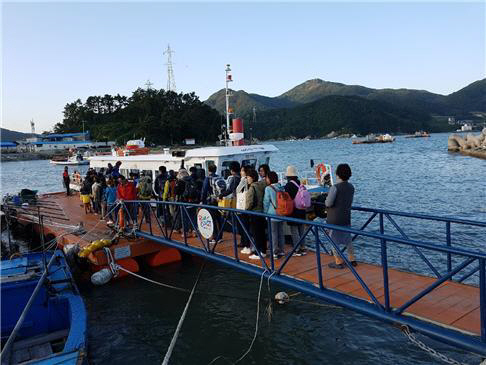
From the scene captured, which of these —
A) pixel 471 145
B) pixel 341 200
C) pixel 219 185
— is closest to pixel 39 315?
pixel 219 185

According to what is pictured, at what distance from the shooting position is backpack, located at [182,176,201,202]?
9.55 metres

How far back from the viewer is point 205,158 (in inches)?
524

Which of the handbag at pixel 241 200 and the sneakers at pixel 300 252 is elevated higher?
the handbag at pixel 241 200

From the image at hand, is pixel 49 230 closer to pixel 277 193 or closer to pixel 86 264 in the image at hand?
pixel 86 264

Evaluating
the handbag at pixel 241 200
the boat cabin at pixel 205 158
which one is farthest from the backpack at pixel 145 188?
the handbag at pixel 241 200

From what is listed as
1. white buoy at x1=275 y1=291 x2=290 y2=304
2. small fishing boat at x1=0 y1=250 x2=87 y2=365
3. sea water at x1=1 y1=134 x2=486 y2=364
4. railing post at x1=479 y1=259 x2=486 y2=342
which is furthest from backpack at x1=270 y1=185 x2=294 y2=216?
Answer: small fishing boat at x1=0 y1=250 x2=87 y2=365

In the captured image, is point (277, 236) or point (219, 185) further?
point (219, 185)

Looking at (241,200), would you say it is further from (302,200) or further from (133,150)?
(133,150)

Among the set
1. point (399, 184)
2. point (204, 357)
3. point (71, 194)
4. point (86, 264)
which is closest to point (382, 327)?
point (204, 357)

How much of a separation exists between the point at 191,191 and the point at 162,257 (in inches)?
143

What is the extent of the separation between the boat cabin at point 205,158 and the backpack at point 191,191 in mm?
2719

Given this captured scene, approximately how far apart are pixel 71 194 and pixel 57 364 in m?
18.6

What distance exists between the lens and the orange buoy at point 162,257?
1199 cm

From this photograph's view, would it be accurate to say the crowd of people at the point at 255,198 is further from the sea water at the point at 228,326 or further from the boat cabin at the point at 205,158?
the boat cabin at the point at 205,158
